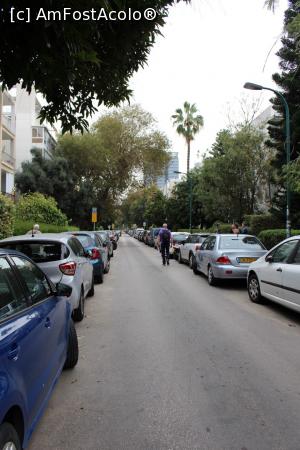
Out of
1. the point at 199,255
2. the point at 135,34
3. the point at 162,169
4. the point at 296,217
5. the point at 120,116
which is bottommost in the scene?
the point at 199,255

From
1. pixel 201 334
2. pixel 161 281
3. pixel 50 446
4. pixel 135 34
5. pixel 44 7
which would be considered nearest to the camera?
pixel 50 446

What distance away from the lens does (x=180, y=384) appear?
14.2 feet

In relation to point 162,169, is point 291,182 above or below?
below

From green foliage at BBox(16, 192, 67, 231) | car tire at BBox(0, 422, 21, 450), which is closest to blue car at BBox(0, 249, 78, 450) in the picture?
car tire at BBox(0, 422, 21, 450)

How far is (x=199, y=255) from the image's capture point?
13398mm

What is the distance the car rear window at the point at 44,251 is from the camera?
6868 millimetres

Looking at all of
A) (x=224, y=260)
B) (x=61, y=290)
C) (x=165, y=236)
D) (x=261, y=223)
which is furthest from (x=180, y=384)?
(x=261, y=223)

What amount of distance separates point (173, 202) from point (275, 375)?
4753 centimetres

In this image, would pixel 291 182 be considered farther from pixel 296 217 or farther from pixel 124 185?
pixel 124 185

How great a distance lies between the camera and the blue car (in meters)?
2.30

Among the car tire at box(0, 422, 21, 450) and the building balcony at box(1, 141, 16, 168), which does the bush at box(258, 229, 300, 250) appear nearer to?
the car tire at box(0, 422, 21, 450)

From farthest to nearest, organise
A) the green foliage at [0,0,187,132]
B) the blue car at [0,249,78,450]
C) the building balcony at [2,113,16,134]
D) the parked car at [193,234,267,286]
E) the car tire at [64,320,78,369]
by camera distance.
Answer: the building balcony at [2,113,16,134], the parked car at [193,234,267,286], the car tire at [64,320,78,369], the green foliage at [0,0,187,132], the blue car at [0,249,78,450]

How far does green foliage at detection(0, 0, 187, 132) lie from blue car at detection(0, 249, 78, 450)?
1.97 m

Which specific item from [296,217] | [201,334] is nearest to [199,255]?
[201,334]
